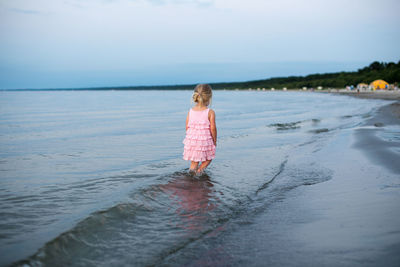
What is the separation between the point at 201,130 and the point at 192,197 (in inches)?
67.7

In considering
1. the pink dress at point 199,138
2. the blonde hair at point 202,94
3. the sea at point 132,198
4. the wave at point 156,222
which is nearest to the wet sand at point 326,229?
the sea at point 132,198

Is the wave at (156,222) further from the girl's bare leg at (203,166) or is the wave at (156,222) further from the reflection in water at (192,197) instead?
the girl's bare leg at (203,166)

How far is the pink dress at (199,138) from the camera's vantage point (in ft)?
22.3

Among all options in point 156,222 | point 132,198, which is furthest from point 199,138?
point 156,222

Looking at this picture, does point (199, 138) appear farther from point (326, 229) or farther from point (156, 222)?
point (326, 229)

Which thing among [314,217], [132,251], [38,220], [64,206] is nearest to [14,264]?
[132,251]

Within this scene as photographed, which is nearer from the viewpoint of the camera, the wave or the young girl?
the wave

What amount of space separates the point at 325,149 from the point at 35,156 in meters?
9.04

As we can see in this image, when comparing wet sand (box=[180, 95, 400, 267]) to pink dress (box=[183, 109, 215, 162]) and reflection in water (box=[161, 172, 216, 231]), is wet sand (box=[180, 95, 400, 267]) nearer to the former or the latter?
reflection in water (box=[161, 172, 216, 231])

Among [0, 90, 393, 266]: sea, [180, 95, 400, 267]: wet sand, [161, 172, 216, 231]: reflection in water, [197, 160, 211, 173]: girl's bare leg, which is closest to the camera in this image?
[180, 95, 400, 267]: wet sand

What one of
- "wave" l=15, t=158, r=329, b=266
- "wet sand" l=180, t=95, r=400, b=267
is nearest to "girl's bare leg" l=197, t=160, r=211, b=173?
"wave" l=15, t=158, r=329, b=266

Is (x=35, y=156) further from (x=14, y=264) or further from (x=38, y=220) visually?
(x=14, y=264)

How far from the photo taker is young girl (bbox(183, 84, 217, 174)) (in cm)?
677

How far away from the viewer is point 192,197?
5.59 meters
